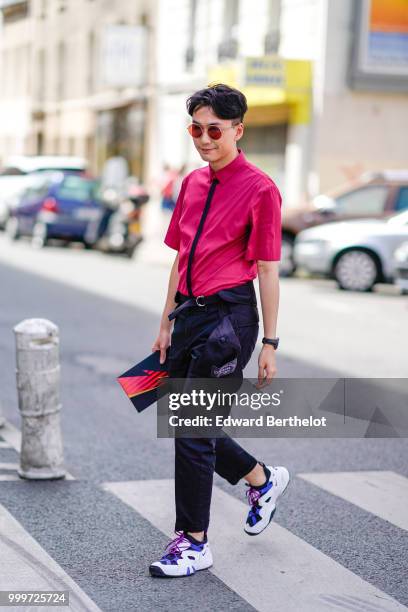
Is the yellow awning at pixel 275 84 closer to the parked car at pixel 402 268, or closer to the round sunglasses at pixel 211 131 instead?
the parked car at pixel 402 268

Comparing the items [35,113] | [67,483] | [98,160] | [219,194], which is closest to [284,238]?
[67,483]

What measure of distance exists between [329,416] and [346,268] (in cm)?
1173

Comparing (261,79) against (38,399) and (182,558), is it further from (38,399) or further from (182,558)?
(182,558)

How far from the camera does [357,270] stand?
17.4 m

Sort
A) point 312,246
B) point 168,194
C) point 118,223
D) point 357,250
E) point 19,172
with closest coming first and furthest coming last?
point 357,250
point 312,246
point 118,223
point 168,194
point 19,172

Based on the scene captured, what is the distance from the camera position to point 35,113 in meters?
49.7

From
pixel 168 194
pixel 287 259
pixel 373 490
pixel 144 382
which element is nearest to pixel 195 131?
pixel 144 382

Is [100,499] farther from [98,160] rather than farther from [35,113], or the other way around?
[35,113]

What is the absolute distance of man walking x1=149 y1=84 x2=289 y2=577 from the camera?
4582 mm

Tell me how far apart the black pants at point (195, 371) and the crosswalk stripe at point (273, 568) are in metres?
0.27

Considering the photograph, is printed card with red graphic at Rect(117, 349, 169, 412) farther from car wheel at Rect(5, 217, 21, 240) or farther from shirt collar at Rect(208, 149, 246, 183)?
A: car wheel at Rect(5, 217, 21, 240)

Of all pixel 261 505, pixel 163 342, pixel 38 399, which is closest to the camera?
pixel 163 342

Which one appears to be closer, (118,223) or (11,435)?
(11,435)

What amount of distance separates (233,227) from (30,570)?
148 centimetres
